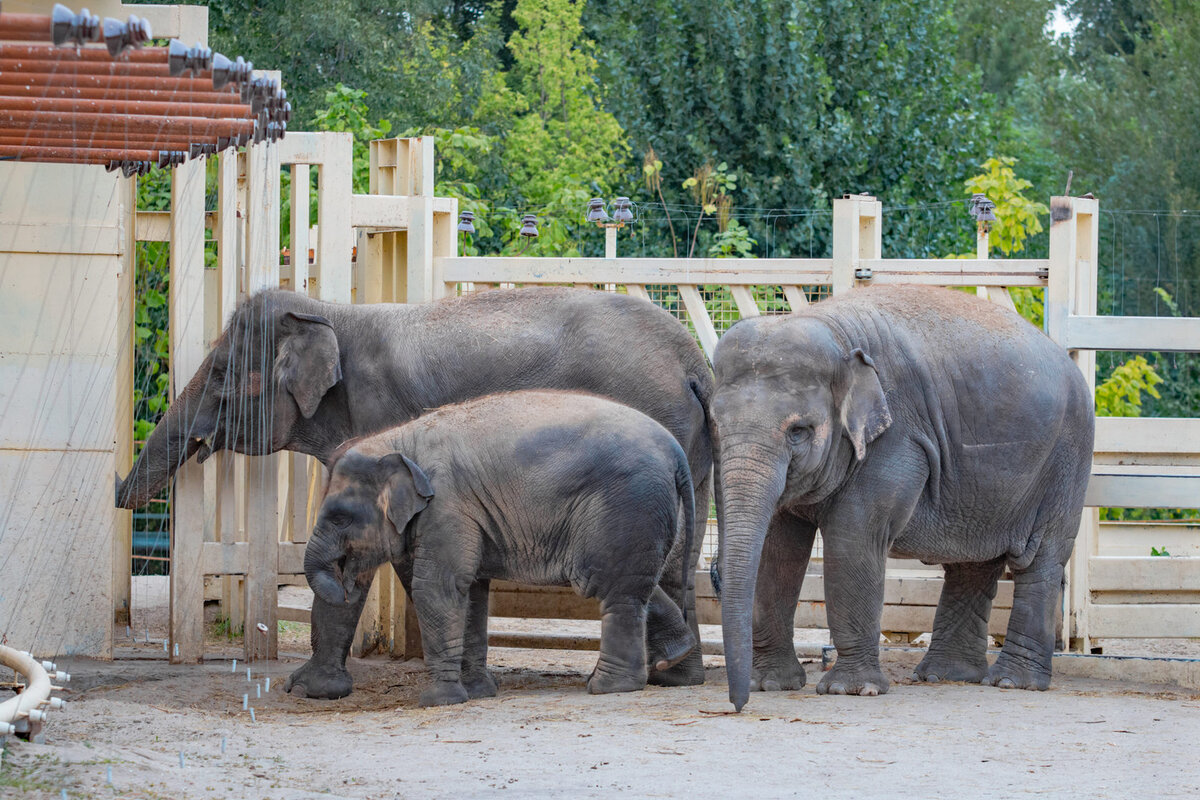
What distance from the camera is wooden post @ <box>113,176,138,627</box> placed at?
9.62 m

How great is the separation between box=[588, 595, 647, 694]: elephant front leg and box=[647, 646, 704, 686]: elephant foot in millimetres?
463

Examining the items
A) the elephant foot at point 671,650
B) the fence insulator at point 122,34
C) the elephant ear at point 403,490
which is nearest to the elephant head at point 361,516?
the elephant ear at point 403,490

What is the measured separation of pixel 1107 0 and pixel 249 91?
30552 millimetres

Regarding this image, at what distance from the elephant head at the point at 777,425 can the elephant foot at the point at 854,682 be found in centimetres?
79

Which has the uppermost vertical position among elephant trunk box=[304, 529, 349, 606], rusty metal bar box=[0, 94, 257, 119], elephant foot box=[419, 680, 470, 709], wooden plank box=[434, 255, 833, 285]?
rusty metal bar box=[0, 94, 257, 119]

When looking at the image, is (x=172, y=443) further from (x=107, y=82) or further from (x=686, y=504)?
(x=107, y=82)

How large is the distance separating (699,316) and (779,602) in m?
1.84

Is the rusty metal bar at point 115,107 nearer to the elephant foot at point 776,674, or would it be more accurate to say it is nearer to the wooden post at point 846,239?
the elephant foot at point 776,674


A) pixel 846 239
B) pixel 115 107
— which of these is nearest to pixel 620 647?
pixel 846 239

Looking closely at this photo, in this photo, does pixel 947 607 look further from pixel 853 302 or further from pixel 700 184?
pixel 700 184

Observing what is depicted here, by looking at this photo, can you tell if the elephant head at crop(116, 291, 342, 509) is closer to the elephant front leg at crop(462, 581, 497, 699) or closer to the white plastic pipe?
the elephant front leg at crop(462, 581, 497, 699)

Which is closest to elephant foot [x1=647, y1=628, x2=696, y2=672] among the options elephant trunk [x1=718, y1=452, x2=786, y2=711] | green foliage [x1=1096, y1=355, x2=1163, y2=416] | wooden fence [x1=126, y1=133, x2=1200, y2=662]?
elephant trunk [x1=718, y1=452, x2=786, y2=711]

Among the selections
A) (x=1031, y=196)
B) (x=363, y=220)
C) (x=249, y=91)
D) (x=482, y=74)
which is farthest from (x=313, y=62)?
(x=249, y=91)

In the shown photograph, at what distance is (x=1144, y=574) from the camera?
9.19 m
